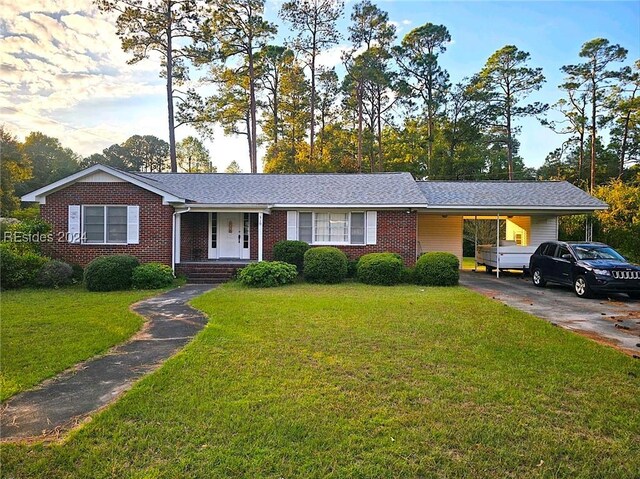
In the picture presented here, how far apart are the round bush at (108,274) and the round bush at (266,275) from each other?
3454 mm

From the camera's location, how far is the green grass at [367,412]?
2.81m

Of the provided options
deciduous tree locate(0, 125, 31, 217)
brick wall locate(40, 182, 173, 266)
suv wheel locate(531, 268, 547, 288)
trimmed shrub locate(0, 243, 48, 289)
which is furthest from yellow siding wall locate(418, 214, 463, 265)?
deciduous tree locate(0, 125, 31, 217)

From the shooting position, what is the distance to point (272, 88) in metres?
31.5

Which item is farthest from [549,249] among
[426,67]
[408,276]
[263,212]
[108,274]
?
[426,67]

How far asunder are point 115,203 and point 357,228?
29.2ft

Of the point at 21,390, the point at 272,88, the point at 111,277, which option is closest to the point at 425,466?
the point at 21,390

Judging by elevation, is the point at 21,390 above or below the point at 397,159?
below

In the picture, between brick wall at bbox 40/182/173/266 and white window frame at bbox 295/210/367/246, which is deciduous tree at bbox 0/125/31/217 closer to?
brick wall at bbox 40/182/173/266

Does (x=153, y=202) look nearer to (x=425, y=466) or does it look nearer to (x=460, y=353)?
(x=460, y=353)

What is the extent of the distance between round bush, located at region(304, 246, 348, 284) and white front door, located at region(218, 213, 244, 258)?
3950mm

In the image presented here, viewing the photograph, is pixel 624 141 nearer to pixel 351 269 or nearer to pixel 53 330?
pixel 351 269

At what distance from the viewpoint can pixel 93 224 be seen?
44.1 feet

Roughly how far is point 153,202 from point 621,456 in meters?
13.6

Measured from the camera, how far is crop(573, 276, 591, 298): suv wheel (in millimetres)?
10453
